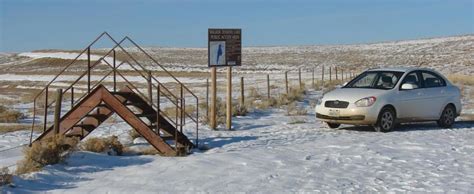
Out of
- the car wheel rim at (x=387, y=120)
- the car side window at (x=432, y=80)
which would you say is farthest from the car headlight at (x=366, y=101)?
the car side window at (x=432, y=80)

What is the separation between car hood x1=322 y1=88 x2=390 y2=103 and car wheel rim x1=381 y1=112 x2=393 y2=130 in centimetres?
51

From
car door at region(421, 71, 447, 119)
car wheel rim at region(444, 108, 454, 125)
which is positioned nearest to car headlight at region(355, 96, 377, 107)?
car door at region(421, 71, 447, 119)

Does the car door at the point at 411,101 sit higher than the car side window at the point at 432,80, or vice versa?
the car side window at the point at 432,80

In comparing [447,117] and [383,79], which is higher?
[383,79]

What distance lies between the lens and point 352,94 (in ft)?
51.1

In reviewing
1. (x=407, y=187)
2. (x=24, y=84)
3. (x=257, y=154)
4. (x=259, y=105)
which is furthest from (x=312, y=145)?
(x=24, y=84)

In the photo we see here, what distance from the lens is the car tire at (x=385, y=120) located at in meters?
15.3

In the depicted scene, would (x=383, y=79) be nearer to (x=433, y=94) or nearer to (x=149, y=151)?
(x=433, y=94)

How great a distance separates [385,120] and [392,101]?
47cm

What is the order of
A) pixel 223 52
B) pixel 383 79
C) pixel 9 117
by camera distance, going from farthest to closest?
pixel 9 117
pixel 383 79
pixel 223 52

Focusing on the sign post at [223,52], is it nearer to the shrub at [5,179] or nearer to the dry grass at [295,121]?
the dry grass at [295,121]

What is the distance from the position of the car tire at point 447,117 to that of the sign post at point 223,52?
5.28m

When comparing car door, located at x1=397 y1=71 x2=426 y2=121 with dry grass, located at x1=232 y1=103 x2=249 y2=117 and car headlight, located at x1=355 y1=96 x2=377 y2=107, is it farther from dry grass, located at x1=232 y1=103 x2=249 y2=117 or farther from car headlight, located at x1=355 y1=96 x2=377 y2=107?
dry grass, located at x1=232 y1=103 x2=249 y2=117

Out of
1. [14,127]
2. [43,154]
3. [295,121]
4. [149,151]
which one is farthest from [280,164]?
[14,127]
